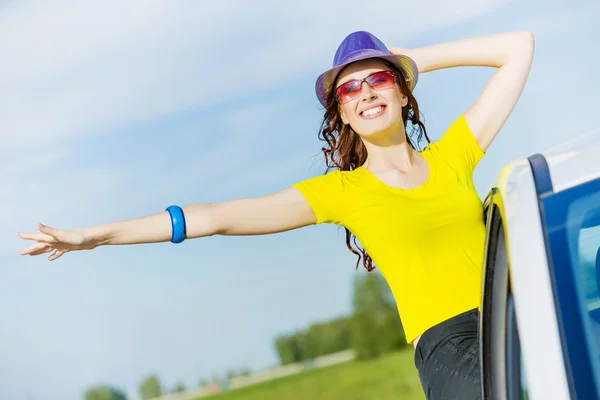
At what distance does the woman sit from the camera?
135 inches

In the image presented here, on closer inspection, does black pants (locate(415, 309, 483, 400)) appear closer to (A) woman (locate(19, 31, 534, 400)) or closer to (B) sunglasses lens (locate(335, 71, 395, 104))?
(A) woman (locate(19, 31, 534, 400))

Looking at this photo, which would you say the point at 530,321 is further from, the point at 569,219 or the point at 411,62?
the point at 411,62

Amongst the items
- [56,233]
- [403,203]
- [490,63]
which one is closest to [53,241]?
[56,233]

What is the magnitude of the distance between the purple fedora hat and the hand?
4.23 feet

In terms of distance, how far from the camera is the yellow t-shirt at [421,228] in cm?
349

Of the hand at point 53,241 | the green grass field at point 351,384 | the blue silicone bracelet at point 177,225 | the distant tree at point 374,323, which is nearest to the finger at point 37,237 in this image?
the hand at point 53,241

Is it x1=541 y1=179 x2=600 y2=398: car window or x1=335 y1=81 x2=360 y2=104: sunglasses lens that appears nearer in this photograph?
x1=541 y1=179 x2=600 y2=398: car window

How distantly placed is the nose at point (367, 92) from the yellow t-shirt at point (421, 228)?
288 mm

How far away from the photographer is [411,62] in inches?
172

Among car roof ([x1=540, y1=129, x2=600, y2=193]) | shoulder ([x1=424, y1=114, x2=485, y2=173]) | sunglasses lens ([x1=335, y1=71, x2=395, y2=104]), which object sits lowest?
car roof ([x1=540, y1=129, x2=600, y2=193])

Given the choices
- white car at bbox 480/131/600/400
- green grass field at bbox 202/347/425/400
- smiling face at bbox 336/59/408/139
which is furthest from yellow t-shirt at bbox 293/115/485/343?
green grass field at bbox 202/347/425/400

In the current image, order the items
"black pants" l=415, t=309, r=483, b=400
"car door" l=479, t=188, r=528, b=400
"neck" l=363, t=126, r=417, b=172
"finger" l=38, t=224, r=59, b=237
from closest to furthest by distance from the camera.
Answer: "car door" l=479, t=188, r=528, b=400 < "black pants" l=415, t=309, r=483, b=400 < "finger" l=38, t=224, r=59, b=237 < "neck" l=363, t=126, r=417, b=172

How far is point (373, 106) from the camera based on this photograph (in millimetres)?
4133

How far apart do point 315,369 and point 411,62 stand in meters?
25.7
